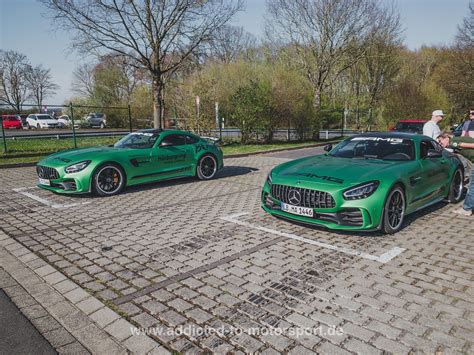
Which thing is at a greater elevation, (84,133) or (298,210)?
(84,133)

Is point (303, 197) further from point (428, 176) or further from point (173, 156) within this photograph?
point (173, 156)

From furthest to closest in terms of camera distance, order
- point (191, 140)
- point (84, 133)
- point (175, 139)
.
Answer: point (84, 133) → point (191, 140) → point (175, 139)

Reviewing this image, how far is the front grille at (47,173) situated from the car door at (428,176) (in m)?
6.33

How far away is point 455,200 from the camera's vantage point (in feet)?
22.7

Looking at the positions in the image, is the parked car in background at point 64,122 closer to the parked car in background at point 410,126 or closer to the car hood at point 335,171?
the parked car in background at point 410,126

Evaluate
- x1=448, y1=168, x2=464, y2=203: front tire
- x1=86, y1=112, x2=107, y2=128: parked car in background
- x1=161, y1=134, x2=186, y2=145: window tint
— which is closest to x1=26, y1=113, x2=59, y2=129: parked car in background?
x1=86, y1=112, x2=107, y2=128: parked car in background

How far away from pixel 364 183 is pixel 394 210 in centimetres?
71

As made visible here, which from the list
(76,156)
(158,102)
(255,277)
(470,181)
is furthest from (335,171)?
(158,102)

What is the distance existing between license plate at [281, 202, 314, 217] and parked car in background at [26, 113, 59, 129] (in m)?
36.3

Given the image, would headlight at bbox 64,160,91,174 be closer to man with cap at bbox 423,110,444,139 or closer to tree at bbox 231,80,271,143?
man with cap at bbox 423,110,444,139

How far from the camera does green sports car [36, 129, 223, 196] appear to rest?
6.99 meters

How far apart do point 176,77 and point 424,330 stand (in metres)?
21.7

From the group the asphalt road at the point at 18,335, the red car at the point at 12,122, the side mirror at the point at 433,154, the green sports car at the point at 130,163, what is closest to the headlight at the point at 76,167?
the green sports car at the point at 130,163

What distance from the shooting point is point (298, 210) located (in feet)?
16.3
